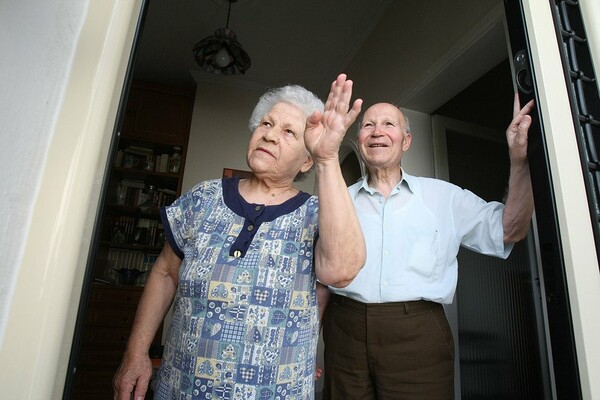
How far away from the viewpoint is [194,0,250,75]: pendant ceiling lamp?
2467 millimetres

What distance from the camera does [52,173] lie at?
396mm

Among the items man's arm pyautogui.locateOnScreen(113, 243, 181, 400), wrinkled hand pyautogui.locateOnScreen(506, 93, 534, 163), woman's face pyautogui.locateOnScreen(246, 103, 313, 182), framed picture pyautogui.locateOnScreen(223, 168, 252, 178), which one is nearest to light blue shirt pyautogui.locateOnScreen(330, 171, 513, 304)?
wrinkled hand pyautogui.locateOnScreen(506, 93, 534, 163)

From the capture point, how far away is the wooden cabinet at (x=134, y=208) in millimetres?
3070

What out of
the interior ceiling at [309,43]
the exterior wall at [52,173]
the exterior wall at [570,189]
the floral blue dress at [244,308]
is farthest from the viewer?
the interior ceiling at [309,43]

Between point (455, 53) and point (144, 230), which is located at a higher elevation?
point (455, 53)

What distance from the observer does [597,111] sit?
0.67 m

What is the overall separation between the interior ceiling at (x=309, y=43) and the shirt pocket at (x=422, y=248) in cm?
109

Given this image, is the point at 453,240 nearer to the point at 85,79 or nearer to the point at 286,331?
the point at 286,331

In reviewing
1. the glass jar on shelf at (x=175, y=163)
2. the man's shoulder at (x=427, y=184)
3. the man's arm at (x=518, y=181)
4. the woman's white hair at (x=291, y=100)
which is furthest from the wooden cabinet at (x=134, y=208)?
the man's arm at (x=518, y=181)

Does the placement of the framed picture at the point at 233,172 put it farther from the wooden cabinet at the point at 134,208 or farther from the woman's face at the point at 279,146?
the woman's face at the point at 279,146

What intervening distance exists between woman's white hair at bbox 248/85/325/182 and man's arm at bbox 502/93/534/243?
0.54 metres

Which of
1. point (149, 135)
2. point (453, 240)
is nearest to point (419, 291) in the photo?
point (453, 240)

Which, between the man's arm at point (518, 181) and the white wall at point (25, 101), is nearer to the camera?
the white wall at point (25, 101)

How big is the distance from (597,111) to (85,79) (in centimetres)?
88
